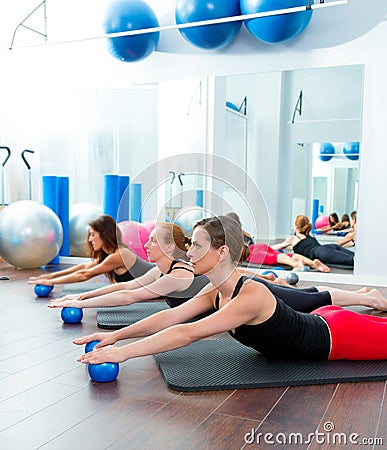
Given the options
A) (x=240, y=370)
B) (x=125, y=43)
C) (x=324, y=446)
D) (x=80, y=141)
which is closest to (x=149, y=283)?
(x=240, y=370)

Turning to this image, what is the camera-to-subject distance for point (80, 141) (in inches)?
226

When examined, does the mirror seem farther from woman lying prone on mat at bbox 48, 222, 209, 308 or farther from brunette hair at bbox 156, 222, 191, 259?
brunette hair at bbox 156, 222, 191, 259

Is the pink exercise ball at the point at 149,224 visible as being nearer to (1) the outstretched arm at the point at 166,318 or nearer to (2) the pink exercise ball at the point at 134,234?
(2) the pink exercise ball at the point at 134,234

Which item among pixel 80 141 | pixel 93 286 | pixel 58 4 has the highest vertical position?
pixel 58 4

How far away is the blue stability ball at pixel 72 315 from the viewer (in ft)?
9.65

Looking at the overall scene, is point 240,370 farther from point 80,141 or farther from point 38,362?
point 80,141

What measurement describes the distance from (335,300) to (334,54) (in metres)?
2.54

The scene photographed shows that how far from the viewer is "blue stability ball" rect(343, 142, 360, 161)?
188 inches

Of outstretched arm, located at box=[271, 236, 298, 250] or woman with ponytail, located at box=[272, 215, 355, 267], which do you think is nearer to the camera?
woman with ponytail, located at box=[272, 215, 355, 267]

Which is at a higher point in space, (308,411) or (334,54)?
(334,54)

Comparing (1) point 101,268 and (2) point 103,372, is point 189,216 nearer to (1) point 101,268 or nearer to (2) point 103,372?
(2) point 103,372

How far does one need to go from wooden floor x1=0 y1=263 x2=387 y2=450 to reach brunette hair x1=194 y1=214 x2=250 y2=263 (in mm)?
551

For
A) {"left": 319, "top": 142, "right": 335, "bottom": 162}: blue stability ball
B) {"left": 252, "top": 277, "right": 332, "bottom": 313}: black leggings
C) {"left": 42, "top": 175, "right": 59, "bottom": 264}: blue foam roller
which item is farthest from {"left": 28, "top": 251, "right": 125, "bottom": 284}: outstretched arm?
{"left": 319, "top": 142, "right": 335, "bottom": 162}: blue stability ball

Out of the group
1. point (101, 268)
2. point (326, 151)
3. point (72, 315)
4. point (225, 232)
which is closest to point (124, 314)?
point (72, 315)
